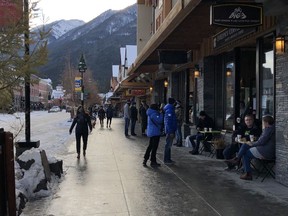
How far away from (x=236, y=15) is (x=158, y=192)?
3.77m

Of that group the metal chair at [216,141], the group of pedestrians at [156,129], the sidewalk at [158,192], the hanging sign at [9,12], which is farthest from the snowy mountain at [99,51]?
the hanging sign at [9,12]

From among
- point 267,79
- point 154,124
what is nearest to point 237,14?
point 267,79

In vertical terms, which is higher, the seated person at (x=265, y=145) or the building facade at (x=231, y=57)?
the building facade at (x=231, y=57)

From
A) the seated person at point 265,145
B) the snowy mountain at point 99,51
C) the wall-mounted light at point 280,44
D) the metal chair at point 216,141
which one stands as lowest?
the metal chair at point 216,141

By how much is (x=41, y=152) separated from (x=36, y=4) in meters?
2.89

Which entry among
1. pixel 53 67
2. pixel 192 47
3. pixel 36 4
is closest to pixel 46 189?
pixel 36 4

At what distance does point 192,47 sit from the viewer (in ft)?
50.9

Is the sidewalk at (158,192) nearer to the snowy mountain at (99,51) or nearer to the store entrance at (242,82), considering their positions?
the store entrance at (242,82)

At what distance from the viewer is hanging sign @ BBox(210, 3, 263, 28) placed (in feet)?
27.8

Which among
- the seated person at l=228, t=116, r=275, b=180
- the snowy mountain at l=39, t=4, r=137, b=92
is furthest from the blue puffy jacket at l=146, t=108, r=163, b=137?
the snowy mountain at l=39, t=4, r=137, b=92

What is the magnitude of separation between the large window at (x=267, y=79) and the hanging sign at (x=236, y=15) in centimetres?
120

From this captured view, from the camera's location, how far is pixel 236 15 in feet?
28.7

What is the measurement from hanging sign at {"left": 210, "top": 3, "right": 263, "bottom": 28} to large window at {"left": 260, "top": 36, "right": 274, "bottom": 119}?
1.20m

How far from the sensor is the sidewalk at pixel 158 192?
6719 millimetres
